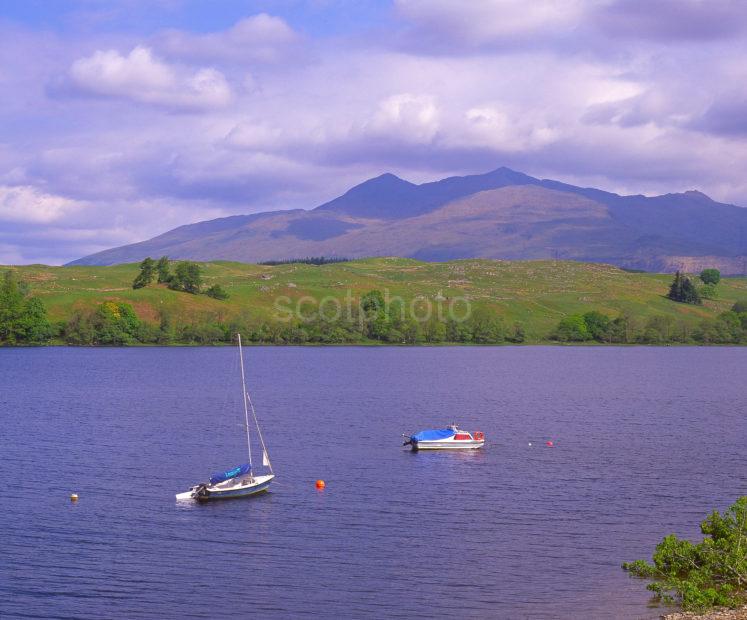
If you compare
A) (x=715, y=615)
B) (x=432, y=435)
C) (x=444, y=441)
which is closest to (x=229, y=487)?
(x=432, y=435)

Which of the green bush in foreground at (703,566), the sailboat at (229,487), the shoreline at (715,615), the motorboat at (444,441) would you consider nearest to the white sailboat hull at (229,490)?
the sailboat at (229,487)

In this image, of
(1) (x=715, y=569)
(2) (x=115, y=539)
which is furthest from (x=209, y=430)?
(1) (x=715, y=569)

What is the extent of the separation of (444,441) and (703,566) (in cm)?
4117

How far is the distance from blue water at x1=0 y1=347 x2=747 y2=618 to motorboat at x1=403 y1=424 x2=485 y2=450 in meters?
1.59

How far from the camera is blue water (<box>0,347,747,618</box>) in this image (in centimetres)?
4122

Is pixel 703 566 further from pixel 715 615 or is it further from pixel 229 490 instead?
pixel 229 490

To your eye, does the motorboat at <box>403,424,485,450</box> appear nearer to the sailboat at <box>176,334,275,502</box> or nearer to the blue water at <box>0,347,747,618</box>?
the blue water at <box>0,347,747,618</box>

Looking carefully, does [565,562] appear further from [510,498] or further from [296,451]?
[296,451]

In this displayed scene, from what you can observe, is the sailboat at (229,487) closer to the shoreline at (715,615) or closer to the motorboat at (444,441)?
the motorboat at (444,441)

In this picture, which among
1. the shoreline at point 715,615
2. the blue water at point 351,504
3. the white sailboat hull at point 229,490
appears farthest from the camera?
the white sailboat hull at point 229,490

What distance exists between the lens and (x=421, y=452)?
7988 cm

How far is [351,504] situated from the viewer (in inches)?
2290

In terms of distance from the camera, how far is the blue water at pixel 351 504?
41219 millimetres

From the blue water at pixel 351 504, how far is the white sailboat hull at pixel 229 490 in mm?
1076
